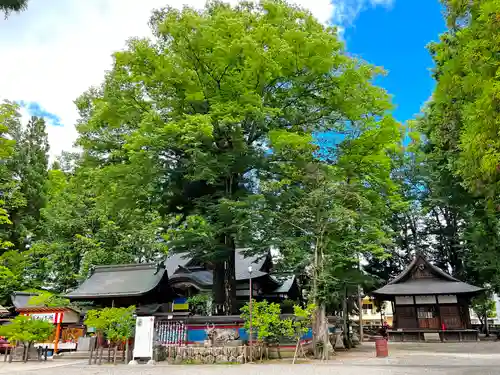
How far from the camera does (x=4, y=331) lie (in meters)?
15.1

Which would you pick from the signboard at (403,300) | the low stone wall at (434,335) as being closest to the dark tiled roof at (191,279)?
the signboard at (403,300)

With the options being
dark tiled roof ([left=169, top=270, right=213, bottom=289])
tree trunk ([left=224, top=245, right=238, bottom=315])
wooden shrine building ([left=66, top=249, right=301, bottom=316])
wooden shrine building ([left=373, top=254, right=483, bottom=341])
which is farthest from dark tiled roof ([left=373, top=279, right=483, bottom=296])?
tree trunk ([left=224, top=245, right=238, bottom=315])

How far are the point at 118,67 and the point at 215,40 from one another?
489 centimetres

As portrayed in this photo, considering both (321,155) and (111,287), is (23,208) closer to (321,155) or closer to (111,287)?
(111,287)

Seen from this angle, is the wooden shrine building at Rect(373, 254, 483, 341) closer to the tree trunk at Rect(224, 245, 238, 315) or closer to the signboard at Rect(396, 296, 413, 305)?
the signboard at Rect(396, 296, 413, 305)

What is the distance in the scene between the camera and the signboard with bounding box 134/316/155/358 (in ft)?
43.8

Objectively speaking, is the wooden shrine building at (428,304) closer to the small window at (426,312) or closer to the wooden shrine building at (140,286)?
the small window at (426,312)

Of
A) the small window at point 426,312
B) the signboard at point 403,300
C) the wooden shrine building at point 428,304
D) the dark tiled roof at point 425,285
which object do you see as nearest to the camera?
the wooden shrine building at point 428,304

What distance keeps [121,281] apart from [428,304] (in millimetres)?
20419

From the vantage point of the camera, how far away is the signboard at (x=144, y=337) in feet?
43.8

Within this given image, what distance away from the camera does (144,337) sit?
1347 centimetres

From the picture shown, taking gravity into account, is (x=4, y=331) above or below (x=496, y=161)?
below

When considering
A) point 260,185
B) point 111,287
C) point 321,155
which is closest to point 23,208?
point 111,287

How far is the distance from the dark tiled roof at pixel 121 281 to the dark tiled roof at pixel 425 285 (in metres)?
16.0
